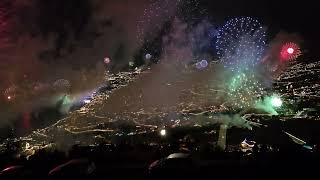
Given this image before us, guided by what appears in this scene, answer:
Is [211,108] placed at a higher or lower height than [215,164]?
higher

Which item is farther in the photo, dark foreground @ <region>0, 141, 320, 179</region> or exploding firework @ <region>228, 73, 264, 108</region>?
exploding firework @ <region>228, 73, 264, 108</region>

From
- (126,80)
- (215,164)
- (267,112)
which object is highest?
(126,80)

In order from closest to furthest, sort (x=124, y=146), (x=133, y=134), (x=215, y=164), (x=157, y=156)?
(x=215, y=164) < (x=157, y=156) < (x=124, y=146) < (x=133, y=134)

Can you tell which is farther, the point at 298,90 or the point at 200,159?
the point at 298,90

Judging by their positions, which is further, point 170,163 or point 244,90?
point 244,90

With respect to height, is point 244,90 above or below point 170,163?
above

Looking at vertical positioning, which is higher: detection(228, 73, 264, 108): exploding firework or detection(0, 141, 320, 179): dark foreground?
detection(228, 73, 264, 108): exploding firework

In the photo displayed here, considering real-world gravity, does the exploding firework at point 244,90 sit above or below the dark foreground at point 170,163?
above

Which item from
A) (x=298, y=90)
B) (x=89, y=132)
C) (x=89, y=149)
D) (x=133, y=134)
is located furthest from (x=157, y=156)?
(x=298, y=90)

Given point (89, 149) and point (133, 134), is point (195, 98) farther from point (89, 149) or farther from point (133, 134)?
point (89, 149)

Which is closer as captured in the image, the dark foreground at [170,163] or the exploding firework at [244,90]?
the dark foreground at [170,163]

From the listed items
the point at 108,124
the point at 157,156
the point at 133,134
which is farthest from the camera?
the point at 108,124
